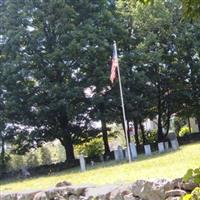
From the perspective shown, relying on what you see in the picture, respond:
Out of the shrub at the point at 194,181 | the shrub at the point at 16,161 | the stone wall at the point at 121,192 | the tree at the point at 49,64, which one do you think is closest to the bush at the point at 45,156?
the shrub at the point at 16,161

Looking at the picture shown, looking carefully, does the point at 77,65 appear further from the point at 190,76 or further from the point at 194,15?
the point at 194,15

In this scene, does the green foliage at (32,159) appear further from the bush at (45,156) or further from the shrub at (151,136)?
the shrub at (151,136)

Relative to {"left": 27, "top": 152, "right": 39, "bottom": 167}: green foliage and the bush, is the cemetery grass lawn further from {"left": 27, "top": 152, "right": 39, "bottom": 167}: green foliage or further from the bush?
the bush

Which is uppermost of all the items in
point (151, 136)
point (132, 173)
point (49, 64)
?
point (49, 64)

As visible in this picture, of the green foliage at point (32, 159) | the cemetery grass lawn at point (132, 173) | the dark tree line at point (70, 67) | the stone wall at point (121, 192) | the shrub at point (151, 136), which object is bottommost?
the stone wall at point (121, 192)

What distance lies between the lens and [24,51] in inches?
1135

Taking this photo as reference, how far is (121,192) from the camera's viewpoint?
756 centimetres

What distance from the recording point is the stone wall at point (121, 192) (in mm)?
6910

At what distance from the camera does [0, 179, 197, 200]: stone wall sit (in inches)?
272

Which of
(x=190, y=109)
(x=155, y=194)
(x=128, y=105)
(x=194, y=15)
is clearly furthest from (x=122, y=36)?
(x=194, y=15)

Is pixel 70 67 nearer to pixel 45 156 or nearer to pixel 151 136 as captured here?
pixel 45 156

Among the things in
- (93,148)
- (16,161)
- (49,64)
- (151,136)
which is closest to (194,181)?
(49,64)

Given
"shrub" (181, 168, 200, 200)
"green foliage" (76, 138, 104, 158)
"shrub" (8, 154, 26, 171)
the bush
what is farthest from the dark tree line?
"shrub" (181, 168, 200, 200)

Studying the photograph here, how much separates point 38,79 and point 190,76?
33.3 ft
